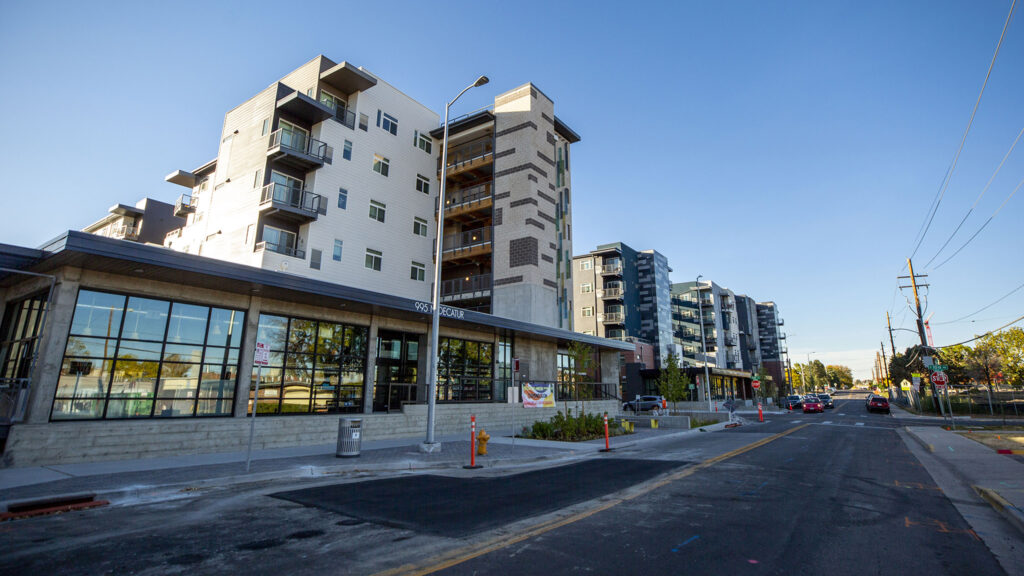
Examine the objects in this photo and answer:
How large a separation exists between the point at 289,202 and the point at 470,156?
15.6 meters

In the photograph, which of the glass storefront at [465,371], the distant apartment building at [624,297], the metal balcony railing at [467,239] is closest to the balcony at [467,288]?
the metal balcony railing at [467,239]

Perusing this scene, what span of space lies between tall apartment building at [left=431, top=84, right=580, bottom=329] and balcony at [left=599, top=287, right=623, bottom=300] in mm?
26070

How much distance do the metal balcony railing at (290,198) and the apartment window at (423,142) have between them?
1012cm

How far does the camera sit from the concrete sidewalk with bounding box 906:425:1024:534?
732cm

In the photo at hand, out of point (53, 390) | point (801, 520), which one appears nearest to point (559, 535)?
point (801, 520)

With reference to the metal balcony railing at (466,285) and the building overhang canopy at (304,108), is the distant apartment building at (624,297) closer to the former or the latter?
the metal balcony railing at (466,285)

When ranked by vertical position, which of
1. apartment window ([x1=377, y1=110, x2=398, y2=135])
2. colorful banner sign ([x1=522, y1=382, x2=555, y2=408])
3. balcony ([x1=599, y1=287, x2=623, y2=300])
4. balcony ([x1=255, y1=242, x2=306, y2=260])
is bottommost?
colorful banner sign ([x1=522, y1=382, x2=555, y2=408])

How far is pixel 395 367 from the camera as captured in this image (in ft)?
77.6

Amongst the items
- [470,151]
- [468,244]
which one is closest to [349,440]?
[468,244]

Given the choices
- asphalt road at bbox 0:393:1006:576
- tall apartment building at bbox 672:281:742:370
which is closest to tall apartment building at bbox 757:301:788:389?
tall apartment building at bbox 672:281:742:370

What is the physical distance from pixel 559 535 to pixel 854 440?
19.1 meters

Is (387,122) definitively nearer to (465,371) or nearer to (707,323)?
(465,371)

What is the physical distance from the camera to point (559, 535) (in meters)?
5.97

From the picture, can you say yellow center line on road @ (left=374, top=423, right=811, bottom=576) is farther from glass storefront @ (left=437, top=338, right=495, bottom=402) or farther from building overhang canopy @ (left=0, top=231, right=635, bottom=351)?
glass storefront @ (left=437, top=338, right=495, bottom=402)
